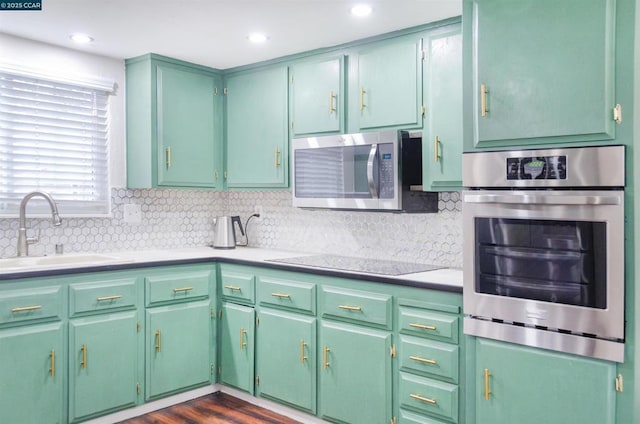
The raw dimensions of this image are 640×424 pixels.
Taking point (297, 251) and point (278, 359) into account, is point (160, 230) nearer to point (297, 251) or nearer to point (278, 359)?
point (297, 251)

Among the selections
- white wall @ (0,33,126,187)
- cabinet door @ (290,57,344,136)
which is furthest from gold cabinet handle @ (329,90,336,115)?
white wall @ (0,33,126,187)

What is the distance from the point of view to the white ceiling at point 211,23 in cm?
273

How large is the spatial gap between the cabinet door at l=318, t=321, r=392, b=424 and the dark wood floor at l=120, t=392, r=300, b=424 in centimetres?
38

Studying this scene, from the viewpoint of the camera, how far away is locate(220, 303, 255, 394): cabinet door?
3344 mm

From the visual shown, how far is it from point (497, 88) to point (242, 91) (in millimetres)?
2151

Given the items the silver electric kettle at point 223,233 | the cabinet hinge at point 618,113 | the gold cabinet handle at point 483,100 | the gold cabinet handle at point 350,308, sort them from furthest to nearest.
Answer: the silver electric kettle at point 223,233
the gold cabinet handle at point 350,308
the gold cabinet handle at point 483,100
the cabinet hinge at point 618,113

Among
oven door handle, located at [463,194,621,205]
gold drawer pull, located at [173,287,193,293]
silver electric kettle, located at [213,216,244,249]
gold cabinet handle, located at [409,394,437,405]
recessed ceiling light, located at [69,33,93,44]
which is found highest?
recessed ceiling light, located at [69,33,93,44]

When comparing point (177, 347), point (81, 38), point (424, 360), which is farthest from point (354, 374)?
point (81, 38)

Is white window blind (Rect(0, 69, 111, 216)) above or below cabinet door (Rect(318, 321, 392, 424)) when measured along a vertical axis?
above

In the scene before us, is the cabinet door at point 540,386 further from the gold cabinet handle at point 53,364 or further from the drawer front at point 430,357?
the gold cabinet handle at point 53,364

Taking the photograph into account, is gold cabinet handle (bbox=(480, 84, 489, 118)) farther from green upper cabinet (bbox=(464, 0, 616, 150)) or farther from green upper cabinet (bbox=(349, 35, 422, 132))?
green upper cabinet (bbox=(349, 35, 422, 132))

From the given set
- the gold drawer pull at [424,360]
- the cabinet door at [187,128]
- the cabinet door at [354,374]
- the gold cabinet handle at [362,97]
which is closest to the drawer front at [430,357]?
the gold drawer pull at [424,360]

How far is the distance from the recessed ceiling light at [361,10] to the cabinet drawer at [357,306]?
1.43m

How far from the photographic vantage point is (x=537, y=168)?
2104 millimetres
